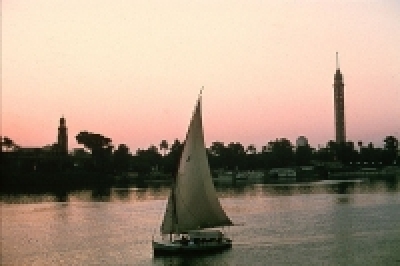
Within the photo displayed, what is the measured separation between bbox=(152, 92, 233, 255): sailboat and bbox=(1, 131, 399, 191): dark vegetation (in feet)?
240

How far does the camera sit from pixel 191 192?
3722 cm

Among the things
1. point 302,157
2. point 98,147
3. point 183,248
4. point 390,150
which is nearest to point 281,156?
point 302,157

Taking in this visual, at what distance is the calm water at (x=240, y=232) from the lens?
122ft

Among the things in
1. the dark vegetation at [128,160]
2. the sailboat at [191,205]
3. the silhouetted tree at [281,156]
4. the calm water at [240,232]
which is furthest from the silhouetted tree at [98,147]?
the sailboat at [191,205]

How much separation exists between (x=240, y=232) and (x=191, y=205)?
12.1 metres

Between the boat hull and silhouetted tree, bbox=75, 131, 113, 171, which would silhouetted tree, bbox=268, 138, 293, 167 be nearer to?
silhouetted tree, bbox=75, 131, 113, 171

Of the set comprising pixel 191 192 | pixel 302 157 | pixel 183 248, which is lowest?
pixel 183 248

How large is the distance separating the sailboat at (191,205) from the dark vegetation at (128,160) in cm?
7304

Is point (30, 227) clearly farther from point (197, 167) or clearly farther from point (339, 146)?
point (339, 146)

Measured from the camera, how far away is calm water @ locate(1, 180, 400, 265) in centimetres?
3719

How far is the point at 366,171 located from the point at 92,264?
12917 cm

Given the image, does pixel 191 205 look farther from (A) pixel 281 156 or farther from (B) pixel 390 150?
(B) pixel 390 150

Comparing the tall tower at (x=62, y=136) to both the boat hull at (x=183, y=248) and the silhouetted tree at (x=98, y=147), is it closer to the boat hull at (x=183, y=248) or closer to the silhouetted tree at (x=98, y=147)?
the silhouetted tree at (x=98, y=147)

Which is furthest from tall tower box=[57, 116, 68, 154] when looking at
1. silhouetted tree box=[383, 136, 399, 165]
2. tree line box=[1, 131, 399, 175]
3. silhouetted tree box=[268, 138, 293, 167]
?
silhouetted tree box=[383, 136, 399, 165]
